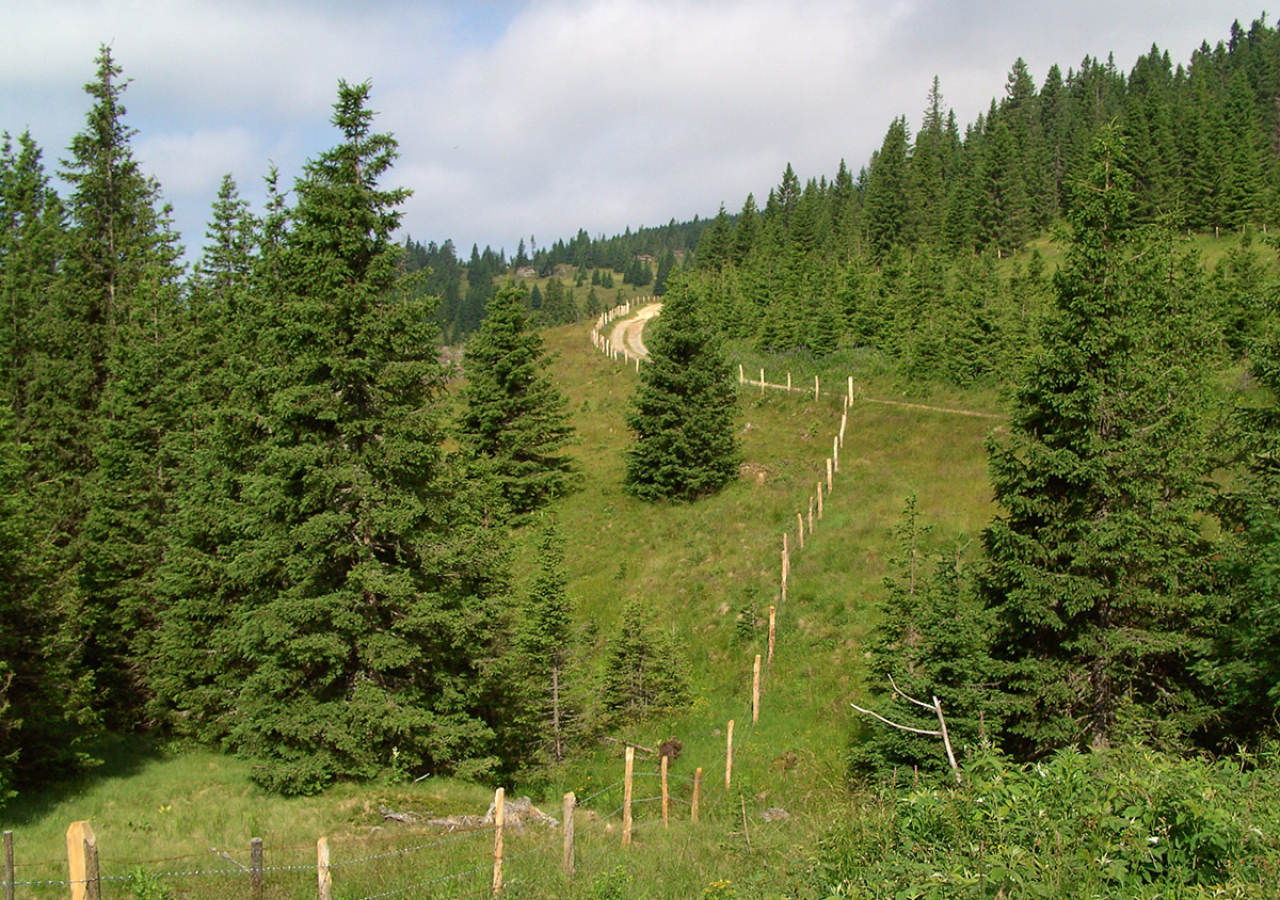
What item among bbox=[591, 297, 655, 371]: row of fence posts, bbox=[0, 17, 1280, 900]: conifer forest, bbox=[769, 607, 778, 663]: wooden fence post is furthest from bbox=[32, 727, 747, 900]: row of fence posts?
bbox=[591, 297, 655, 371]: row of fence posts

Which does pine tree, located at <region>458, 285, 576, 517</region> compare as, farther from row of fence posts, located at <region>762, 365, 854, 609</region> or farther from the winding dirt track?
Answer: the winding dirt track

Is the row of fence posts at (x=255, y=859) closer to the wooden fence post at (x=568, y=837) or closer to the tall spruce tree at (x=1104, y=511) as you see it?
the wooden fence post at (x=568, y=837)

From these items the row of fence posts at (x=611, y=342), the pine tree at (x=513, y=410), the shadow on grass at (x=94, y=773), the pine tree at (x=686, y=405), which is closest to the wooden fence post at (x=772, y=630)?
the pine tree at (x=686, y=405)

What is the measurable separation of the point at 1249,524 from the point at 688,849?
9.79 meters

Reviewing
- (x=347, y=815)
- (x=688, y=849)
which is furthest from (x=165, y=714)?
(x=688, y=849)

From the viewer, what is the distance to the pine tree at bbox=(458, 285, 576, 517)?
35688 mm

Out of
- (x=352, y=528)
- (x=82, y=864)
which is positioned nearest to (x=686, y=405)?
(x=352, y=528)

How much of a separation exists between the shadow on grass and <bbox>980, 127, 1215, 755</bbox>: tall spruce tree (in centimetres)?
1683

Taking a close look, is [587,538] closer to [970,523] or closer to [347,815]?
[970,523]

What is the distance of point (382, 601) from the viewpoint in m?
16.3

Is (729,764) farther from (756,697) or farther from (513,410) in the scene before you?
(513,410)

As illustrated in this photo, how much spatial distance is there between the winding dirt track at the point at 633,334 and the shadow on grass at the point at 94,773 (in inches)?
1638

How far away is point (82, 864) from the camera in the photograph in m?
7.06

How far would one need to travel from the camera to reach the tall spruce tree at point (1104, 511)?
1267 cm
